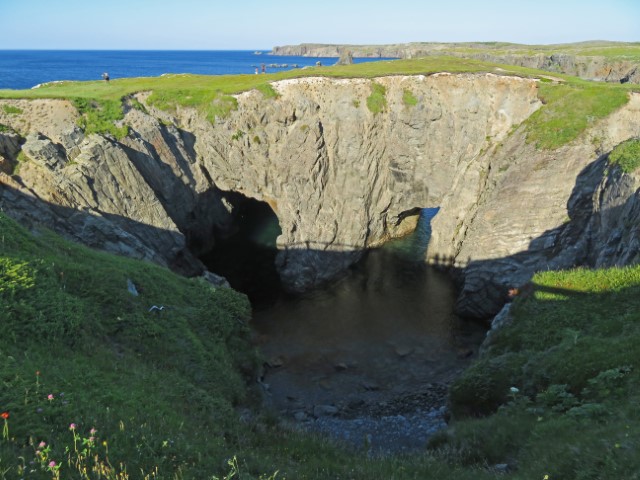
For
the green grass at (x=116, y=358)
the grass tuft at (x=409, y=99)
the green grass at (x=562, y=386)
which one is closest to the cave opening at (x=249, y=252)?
the green grass at (x=116, y=358)

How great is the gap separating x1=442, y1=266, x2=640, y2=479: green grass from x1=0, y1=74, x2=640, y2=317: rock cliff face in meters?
12.1

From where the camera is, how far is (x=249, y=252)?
168ft

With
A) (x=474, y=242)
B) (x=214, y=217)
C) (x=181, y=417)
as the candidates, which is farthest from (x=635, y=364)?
(x=214, y=217)

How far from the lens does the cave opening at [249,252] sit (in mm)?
44031

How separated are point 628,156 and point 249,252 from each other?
37.5m

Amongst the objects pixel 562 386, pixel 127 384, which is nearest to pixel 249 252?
pixel 127 384

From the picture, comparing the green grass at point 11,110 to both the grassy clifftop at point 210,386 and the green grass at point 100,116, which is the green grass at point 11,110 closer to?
the green grass at point 100,116

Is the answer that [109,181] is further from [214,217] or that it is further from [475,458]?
[475,458]

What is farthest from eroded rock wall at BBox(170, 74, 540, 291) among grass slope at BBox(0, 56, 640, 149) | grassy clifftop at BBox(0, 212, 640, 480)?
grassy clifftop at BBox(0, 212, 640, 480)

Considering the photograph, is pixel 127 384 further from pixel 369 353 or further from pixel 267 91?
pixel 267 91

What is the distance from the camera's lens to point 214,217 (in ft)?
171

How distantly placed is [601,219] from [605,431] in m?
24.5

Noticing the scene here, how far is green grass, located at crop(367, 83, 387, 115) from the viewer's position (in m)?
46.2

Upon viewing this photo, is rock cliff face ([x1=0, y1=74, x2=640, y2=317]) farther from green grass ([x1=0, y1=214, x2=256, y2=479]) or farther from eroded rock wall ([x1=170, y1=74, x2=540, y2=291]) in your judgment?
green grass ([x1=0, y1=214, x2=256, y2=479])
